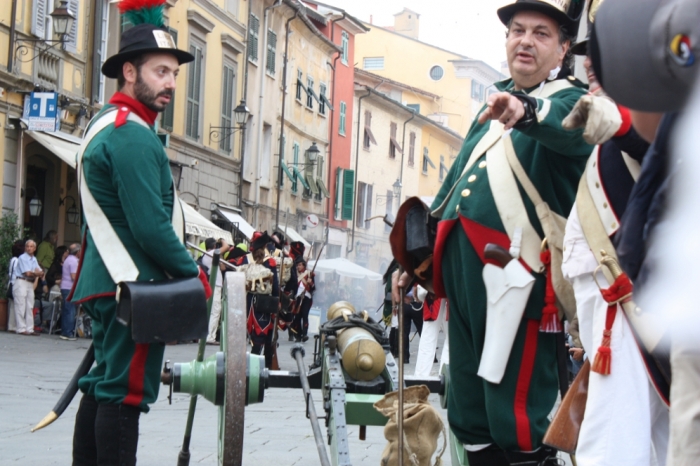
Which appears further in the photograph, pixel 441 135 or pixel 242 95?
pixel 441 135

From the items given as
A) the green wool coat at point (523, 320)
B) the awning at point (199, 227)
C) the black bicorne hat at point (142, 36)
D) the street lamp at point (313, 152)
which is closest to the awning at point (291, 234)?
A: the street lamp at point (313, 152)

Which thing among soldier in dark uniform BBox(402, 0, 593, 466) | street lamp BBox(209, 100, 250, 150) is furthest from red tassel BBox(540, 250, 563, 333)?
street lamp BBox(209, 100, 250, 150)

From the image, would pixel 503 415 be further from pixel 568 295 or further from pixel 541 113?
pixel 541 113

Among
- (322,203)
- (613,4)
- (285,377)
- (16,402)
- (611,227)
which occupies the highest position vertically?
(322,203)

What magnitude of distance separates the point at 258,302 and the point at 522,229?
1050 centimetres

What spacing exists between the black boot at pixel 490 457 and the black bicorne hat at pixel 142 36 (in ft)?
6.06

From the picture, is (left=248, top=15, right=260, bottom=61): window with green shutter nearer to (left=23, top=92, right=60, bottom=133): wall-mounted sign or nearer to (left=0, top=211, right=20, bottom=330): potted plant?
(left=23, top=92, right=60, bottom=133): wall-mounted sign

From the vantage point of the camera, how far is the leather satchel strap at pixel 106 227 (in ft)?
12.7

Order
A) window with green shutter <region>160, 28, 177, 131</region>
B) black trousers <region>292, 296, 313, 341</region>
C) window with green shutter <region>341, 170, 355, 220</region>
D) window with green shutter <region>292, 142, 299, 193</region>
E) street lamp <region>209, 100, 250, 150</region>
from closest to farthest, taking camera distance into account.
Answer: black trousers <region>292, 296, 313, 341</region>, window with green shutter <region>160, 28, 177, 131</region>, street lamp <region>209, 100, 250, 150</region>, window with green shutter <region>292, 142, 299, 193</region>, window with green shutter <region>341, 170, 355, 220</region>

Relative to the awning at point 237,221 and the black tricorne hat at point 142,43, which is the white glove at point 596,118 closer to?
the black tricorne hat at point 142,43

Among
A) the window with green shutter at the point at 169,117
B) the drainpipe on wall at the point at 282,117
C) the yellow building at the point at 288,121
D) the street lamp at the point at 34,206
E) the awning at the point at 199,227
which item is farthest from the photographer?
the drainpipe on wall at the point at 282,117

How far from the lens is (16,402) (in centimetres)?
873

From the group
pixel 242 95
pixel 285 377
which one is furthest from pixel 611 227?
pixel 242 95

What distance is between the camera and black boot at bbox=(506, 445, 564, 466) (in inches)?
137
